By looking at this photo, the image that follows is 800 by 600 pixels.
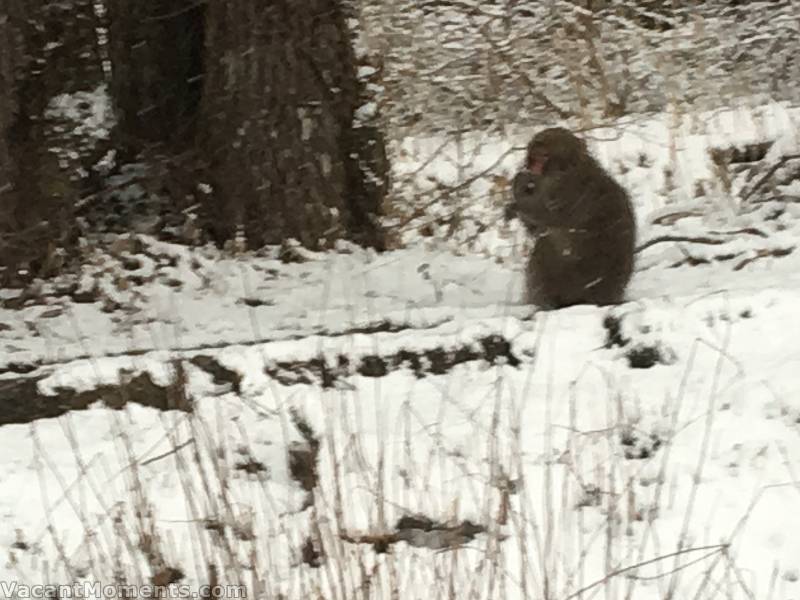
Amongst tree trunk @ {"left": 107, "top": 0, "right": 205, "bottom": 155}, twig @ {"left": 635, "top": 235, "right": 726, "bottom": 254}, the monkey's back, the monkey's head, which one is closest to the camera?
the monkey's back

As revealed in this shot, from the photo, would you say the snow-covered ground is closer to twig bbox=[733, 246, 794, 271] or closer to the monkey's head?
twig bbox=[733, 246, 794, 271]

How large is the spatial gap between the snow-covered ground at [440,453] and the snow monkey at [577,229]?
0.29 metres

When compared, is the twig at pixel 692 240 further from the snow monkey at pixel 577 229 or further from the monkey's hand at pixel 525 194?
the monkey's hand at pixel 525 194

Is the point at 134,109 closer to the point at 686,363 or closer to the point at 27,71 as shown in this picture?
the point at 27,71

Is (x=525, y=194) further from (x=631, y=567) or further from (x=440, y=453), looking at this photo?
(x=631, y=567)

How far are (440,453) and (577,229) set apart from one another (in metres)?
1.88

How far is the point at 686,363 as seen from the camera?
480 cm

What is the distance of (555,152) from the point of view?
5887mm

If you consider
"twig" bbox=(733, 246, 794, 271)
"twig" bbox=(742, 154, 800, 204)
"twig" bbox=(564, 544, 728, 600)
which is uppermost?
"twig" bbox=(742, 154, 800, 204)

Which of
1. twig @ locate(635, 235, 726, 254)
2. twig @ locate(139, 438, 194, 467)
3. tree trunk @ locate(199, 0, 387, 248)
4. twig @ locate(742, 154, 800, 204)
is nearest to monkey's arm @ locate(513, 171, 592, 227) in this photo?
twig @ locate(635, 235, 726, 254)

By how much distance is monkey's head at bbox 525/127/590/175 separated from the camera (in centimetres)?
588

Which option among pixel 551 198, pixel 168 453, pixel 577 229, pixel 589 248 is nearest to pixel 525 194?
pixel 551 198

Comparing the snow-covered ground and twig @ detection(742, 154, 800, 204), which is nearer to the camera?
the snow-covered ground

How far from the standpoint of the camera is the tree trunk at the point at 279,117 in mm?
6887
